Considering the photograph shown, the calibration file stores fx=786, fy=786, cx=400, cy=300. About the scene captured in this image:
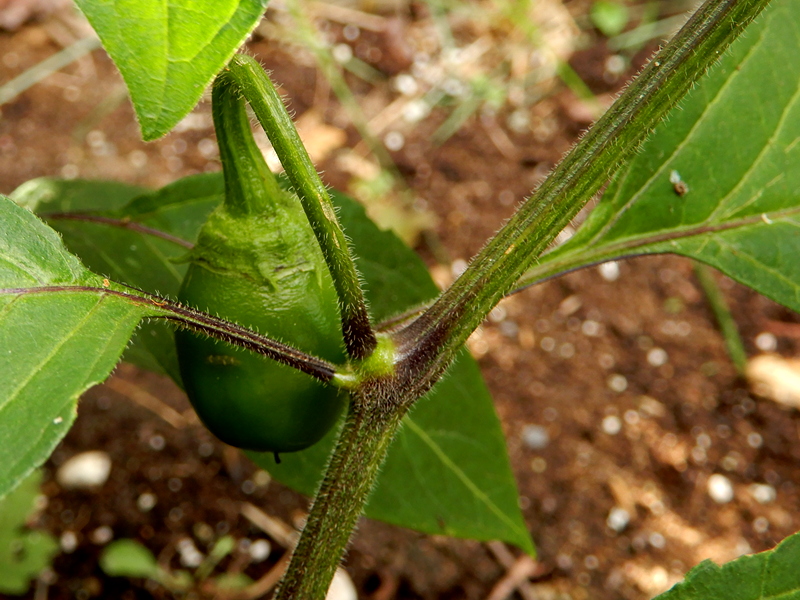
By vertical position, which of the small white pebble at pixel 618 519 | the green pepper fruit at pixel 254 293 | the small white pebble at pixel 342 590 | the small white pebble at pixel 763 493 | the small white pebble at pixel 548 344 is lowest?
the small white pebble at pixel 342 590

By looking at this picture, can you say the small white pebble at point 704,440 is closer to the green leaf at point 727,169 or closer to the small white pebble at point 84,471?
the green leaf at point 727,169

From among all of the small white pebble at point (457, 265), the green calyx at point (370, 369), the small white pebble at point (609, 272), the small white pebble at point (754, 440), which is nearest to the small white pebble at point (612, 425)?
the small white pebble at point (754, 440)

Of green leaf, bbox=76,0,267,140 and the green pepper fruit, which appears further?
the green pepper fruit

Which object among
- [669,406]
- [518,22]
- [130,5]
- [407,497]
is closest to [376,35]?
[518,22]

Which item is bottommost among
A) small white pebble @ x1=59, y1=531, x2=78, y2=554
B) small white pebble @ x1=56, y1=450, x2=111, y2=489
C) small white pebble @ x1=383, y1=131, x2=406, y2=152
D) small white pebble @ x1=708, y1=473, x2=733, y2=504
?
small white pebble @ x1=59, y1=531, x2=78, y2=554

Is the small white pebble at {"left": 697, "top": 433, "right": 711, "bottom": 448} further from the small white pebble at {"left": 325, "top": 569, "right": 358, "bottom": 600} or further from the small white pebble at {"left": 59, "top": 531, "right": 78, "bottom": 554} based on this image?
the small white pebble at {"left": 59, "top": 531, "right": 78, "bottom": 554}

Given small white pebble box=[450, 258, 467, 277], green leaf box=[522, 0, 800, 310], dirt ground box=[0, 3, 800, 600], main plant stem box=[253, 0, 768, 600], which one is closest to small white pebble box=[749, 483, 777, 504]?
dirt ground box=[0, 3, 800, 600]
